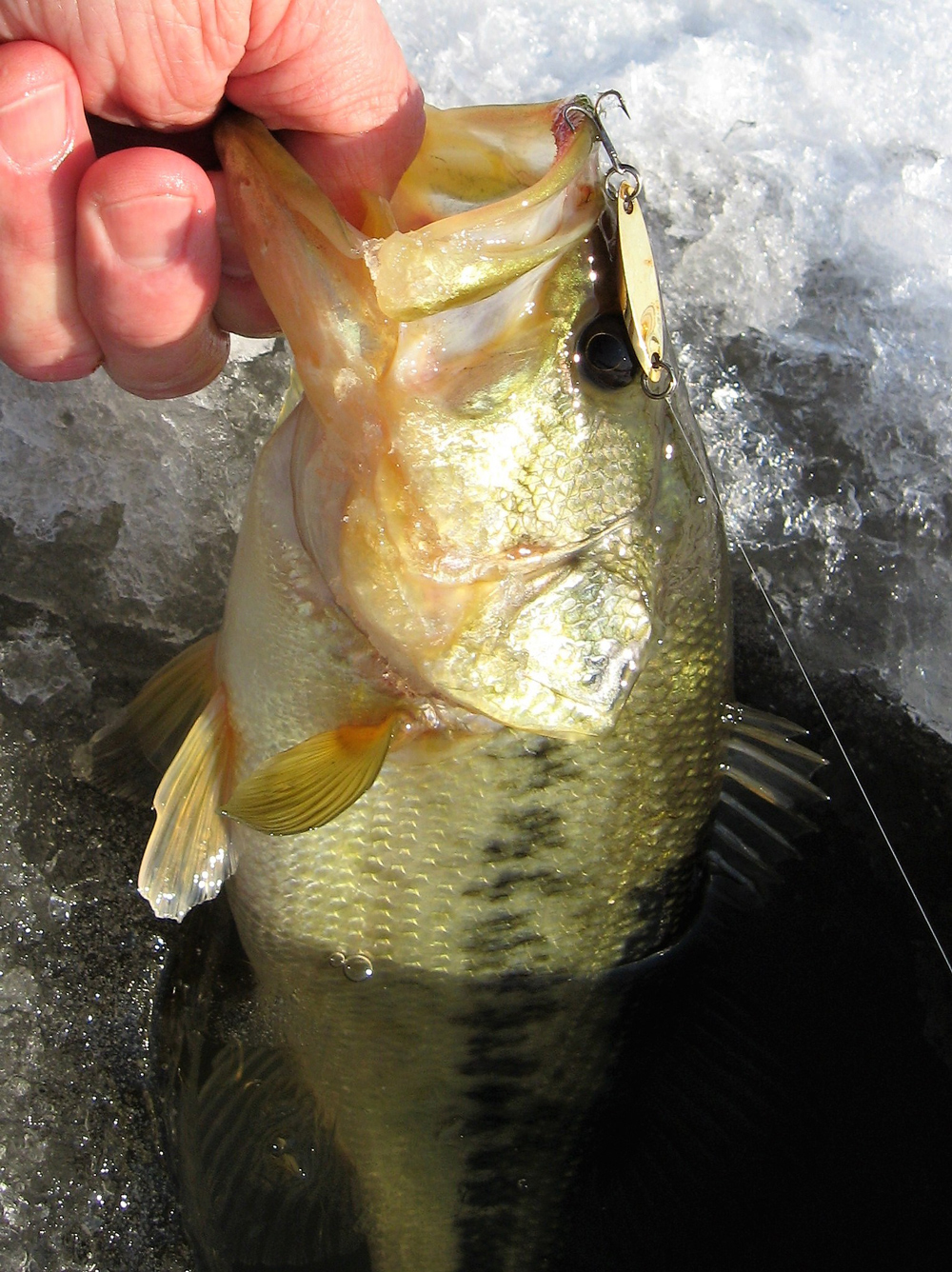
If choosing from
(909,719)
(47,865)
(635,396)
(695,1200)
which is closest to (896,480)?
(909,719)

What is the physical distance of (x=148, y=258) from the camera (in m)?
1.22

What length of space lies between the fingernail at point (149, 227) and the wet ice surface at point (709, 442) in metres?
0.78

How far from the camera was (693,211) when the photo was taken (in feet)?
7.34

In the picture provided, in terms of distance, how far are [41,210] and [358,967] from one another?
1.21 m

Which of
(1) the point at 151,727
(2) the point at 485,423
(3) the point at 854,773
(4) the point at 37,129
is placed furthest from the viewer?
(3) the point at 854,773

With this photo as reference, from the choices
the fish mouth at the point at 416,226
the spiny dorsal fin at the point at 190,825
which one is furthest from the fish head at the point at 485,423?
the spiny dorsal fin at the point at 190,825

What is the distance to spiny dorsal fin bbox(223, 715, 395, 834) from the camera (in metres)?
1.35

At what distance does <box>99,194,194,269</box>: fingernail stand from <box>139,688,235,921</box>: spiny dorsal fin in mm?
670

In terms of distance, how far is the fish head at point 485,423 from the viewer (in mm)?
1159

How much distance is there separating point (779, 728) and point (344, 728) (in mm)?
779

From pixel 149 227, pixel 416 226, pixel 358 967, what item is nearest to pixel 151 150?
pixel 149 227

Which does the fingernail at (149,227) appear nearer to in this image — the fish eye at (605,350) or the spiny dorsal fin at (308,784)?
the fish eye at (605,350)

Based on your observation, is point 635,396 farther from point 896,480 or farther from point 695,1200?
point 695,1200

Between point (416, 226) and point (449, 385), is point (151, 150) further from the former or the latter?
point (449, 385)
